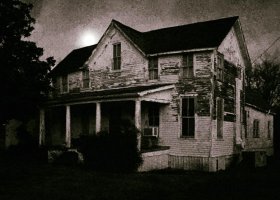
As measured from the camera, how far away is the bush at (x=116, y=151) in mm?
17359

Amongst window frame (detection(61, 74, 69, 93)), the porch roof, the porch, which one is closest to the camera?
the porch roof

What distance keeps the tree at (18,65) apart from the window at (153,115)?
6.58 meters

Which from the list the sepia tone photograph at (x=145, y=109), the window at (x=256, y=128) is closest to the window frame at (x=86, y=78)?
the sepia tone photograph at (x=145, y=109)

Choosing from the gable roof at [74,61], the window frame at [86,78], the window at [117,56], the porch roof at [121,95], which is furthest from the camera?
the gable roof at [74,61]

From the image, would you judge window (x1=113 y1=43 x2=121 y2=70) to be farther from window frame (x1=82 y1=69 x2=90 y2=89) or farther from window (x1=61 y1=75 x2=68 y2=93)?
window (x1=61 y1=75 x2=68 y2=93)

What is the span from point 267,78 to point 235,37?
31.5 metres

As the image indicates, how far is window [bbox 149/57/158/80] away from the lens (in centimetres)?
2119

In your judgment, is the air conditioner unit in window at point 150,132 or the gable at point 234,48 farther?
the gable at point 234,48

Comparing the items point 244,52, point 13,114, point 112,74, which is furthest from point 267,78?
point 13,114

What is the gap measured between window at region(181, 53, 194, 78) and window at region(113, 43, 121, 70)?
4556 millimetres

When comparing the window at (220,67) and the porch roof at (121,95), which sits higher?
the window at (220,67)

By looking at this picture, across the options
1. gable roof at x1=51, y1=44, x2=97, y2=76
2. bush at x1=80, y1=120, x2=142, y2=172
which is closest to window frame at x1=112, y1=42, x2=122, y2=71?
gable roof at x1=51, y1=44, x2=97, y2=76

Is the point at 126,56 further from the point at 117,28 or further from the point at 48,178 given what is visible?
the point at 48,178

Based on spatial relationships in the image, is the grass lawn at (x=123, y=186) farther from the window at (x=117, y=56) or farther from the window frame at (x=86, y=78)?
the window frame at (x=86, y=78)
